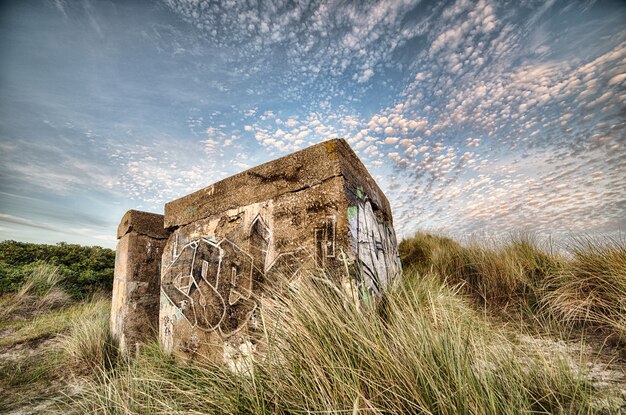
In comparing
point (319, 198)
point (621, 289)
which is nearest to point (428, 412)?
point (319, 198)

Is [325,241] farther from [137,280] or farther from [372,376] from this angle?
[137,280]

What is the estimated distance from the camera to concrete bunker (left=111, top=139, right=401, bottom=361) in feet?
6.65

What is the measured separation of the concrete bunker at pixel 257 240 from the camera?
79.8 inches

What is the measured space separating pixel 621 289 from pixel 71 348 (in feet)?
20.0

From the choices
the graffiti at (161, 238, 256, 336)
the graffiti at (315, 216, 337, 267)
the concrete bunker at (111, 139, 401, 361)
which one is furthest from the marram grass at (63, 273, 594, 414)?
the graffiti at (161, 238, 256, 336)

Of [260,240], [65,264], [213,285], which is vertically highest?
[65,264]

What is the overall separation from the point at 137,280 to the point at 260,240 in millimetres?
2372

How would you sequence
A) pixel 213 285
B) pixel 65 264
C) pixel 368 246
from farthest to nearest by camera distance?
pixel 65 264 < pixel 213 285 < pixel 368 246

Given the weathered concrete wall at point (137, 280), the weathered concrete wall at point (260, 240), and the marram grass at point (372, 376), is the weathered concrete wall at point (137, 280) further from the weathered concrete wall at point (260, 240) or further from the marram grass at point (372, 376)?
the marram grass at point (372, 376)

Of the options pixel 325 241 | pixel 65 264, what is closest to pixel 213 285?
pixel 325 241

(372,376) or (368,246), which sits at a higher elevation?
(368,246)

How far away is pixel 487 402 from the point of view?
113cm

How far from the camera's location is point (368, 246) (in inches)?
89.8

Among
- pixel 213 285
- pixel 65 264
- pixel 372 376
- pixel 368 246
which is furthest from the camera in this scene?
pixel 65 264
